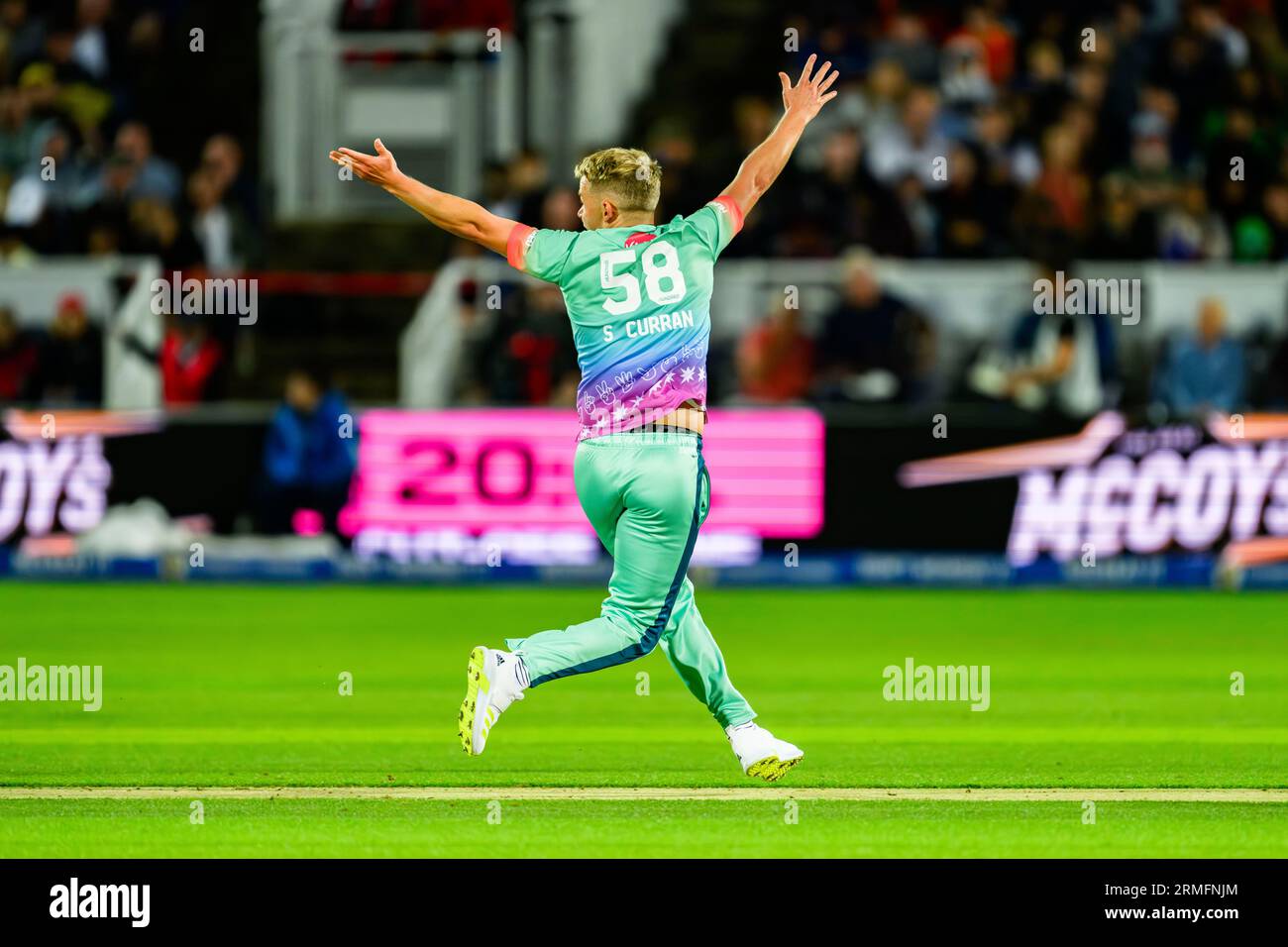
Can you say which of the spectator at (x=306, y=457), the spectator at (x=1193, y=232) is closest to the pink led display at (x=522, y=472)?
the spectator at (x=306, y=457)

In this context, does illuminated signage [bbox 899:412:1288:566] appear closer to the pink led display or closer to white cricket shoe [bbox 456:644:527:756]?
the pink led display

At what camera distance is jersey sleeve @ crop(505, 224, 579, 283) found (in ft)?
28.8

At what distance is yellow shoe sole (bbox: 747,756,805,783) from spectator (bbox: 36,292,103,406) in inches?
509

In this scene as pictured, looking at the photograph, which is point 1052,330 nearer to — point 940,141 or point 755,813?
point 940,141

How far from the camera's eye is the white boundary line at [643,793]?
9102 millimetres

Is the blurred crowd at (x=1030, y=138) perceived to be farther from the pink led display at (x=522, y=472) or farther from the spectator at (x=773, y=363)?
the pink led display at (x=522, y=472)

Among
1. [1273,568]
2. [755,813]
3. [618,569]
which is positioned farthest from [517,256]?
[1273,568]

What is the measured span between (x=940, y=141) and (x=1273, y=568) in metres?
5.71

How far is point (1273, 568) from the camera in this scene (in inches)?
773

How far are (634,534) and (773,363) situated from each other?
11.6m

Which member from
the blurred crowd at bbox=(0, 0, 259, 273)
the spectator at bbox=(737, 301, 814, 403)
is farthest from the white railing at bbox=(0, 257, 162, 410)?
the spectator at bbox=(737, 301, 814, 403)

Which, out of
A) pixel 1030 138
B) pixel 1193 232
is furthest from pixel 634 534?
pixel 1030 138

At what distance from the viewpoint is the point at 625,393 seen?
8.67 meters
